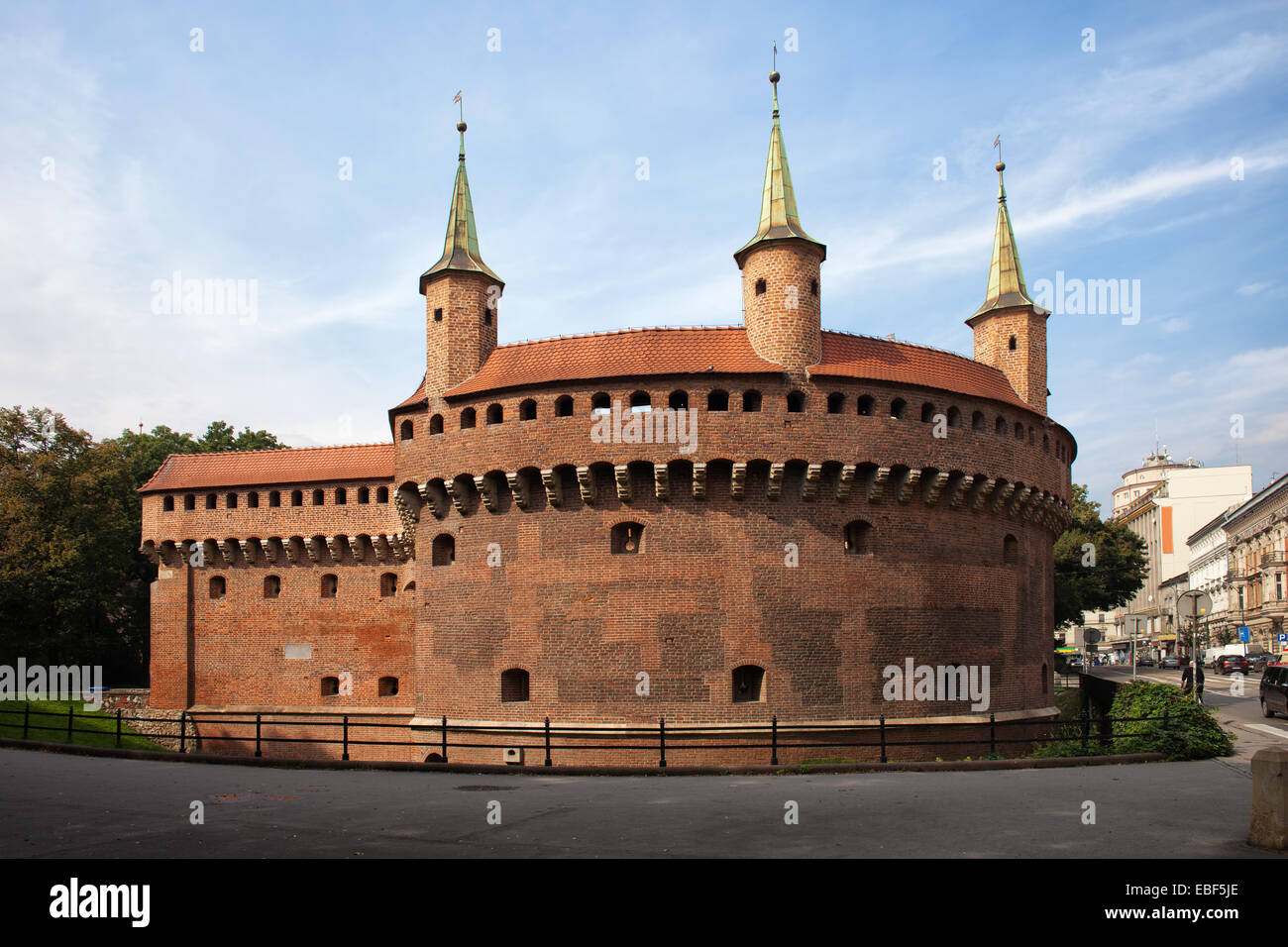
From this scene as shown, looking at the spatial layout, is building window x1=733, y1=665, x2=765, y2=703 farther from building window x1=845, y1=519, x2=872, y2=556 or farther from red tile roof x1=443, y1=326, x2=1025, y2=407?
red tile roof x1=443, y1=326, x2=1025, y2=407

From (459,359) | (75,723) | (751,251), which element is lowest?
(75,723)

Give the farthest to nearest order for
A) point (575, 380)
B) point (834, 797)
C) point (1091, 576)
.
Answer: point (1091, 576)
point (575, 380)
point (834, 797)

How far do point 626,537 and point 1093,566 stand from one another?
4472 cm

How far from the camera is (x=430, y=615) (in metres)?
30.1

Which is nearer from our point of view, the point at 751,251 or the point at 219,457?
the point at 751,251

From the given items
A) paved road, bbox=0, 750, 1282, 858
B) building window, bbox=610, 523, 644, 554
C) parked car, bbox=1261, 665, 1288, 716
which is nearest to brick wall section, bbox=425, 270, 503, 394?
building window, bbox=610, 523, 644, 554

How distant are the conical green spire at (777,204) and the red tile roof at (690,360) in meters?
2.70

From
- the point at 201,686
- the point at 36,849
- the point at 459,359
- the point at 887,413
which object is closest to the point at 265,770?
the point at 36,849

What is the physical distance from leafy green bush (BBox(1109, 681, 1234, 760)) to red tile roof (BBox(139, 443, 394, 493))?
26.1 m

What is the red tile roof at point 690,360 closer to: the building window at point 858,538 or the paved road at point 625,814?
the building window at point 858,538

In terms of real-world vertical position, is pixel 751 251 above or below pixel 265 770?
above

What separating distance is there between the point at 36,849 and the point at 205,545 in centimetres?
3151

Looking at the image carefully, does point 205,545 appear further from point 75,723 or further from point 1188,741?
point 1188,741

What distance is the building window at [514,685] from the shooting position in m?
27.9
